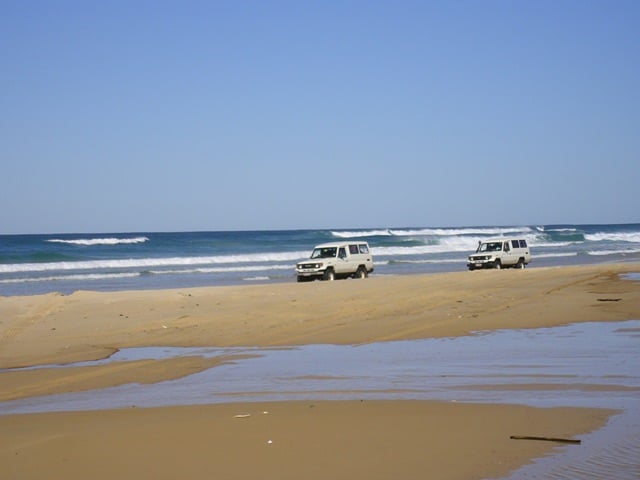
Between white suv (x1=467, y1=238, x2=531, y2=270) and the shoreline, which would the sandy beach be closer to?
the shoreline

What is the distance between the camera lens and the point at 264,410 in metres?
8.87

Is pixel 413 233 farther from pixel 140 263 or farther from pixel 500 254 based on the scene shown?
pixel 500 254

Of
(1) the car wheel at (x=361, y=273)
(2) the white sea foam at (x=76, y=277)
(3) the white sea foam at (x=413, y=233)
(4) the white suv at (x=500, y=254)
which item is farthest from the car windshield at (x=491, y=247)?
(3) the white sea foam at (x=413, y=233)

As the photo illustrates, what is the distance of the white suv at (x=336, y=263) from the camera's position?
117 ft

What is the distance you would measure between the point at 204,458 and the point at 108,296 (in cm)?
1845

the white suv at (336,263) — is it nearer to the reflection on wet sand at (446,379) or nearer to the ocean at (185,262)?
the ocean at (185,262)

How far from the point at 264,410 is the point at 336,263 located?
27452 mm

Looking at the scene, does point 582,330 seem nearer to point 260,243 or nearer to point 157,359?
point 157,359

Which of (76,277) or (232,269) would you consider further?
(232,269)

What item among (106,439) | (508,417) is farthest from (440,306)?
(106,439)

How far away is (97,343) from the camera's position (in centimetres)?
1555

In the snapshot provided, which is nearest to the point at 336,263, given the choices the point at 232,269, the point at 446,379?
the point at 232,269

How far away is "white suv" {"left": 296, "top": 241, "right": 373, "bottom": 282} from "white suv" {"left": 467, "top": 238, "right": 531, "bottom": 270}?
5.57 metres

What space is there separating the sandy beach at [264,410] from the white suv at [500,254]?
54.4 ft
